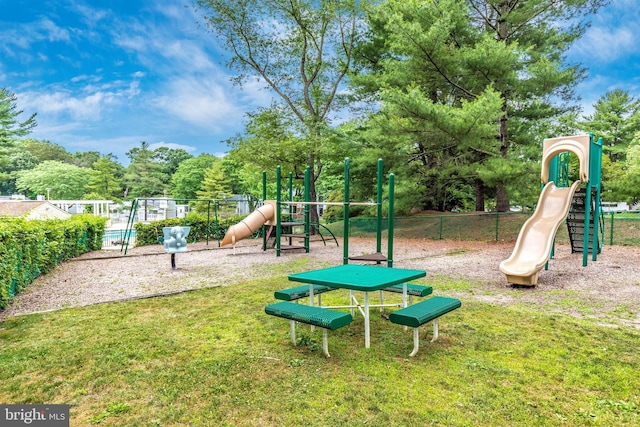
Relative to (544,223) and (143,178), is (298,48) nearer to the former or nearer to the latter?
(544,223)

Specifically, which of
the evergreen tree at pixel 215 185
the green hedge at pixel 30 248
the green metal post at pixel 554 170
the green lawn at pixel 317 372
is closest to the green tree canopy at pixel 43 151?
the evergreen tree at pixel 215 185

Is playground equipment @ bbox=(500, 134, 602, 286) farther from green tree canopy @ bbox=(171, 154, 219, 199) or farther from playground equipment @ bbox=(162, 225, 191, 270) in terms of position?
green tree canopy @ bbox=(171, 154, 219, 199)

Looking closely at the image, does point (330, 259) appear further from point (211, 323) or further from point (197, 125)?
point (197, 125)

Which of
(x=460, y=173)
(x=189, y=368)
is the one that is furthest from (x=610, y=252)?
(x=189, y=368)

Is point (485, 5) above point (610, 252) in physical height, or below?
above

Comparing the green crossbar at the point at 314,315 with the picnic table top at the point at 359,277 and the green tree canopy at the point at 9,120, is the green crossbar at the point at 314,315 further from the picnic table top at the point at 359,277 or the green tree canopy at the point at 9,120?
the green tree canopy at the point at 9,120

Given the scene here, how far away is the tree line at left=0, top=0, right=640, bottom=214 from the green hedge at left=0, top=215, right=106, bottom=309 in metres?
8.04

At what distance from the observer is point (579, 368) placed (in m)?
Result: 3.11

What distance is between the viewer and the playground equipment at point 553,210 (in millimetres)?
6688

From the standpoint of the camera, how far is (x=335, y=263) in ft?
30.5

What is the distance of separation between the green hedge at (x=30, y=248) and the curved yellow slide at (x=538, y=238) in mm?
7424

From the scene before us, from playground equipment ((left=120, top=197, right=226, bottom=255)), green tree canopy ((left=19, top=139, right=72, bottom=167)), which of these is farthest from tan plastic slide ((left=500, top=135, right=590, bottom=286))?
green tree canopy ((left=19, top=139, right=72, bottom=167))

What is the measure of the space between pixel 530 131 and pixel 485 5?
18.5ft

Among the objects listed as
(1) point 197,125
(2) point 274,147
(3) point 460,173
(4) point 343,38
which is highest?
(1) point 197,125
